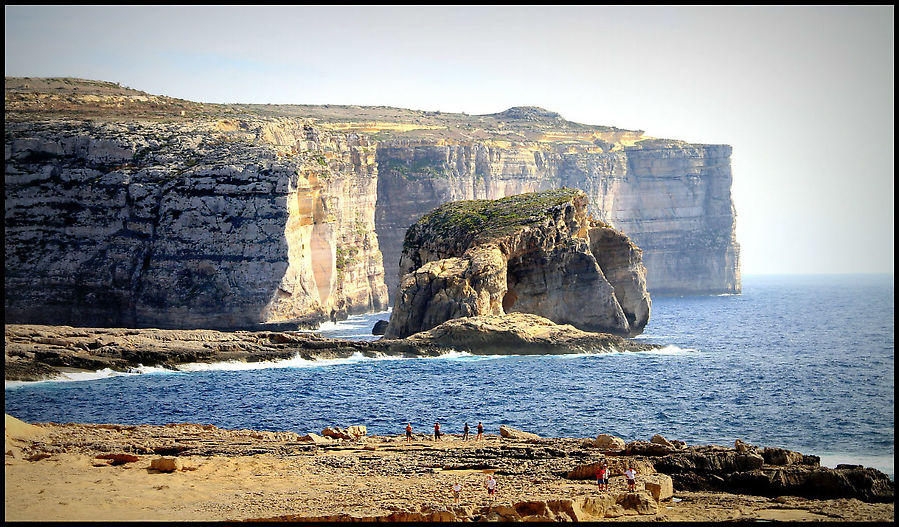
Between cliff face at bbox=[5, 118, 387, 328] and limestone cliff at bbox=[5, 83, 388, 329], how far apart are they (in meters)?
0.07

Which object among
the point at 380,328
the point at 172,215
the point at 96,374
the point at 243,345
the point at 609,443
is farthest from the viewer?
the point at 380,328

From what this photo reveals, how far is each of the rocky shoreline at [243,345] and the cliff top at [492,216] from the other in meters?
6.38

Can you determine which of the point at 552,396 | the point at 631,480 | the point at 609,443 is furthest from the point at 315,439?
the point at 552,396

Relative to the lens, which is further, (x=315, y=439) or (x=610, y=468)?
(x=315, y=439)

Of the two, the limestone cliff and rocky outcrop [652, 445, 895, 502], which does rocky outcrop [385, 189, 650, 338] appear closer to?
the limestone cliff

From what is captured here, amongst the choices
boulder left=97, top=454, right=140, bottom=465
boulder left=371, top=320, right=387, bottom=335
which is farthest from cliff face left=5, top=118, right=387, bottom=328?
boulder left=97, top=454, right=140, bottom=465

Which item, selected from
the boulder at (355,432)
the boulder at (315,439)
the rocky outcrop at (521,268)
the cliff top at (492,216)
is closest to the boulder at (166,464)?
the boulder at (315,439)

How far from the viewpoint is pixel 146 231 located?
81.1 metres

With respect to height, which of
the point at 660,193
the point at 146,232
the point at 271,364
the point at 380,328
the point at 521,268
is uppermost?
the point at 660,193

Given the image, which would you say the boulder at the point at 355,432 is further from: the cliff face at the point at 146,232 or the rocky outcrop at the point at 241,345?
the cliff face at the point at 146,232

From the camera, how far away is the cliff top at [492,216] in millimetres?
77062

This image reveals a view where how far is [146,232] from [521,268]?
25814 millimetres

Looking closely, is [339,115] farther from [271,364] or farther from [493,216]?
[271,364]

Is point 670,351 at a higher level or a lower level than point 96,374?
higher
